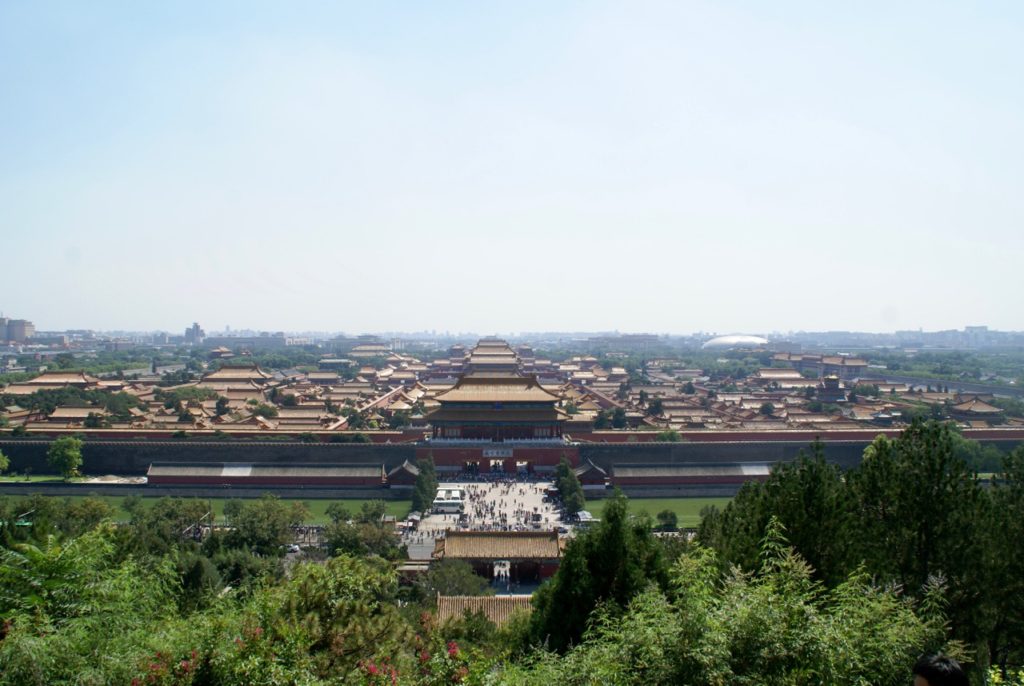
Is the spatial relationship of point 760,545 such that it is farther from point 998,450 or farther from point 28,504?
point 998,450

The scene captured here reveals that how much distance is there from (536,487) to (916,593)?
1910 cm

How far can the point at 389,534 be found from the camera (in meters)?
17.5


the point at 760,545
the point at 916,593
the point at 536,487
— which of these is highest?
the point at 760,545

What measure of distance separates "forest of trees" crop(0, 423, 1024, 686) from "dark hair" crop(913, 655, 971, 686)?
2.06 meters

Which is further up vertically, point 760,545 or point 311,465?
point 760,545

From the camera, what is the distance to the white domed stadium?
127 meters

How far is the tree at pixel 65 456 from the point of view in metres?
27.8

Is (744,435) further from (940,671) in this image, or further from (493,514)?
(940,671)

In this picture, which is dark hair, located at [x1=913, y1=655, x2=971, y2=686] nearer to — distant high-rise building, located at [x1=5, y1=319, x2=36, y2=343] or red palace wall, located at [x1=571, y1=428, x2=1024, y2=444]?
red palace wall, located at [x1=571, y1=428, x2=1024, y2=444]

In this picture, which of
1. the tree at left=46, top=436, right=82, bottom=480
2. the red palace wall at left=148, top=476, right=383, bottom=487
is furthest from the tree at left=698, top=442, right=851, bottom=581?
the tree at left=46, top=436, right=82, bottom=480

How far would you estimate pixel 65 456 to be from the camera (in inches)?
1095

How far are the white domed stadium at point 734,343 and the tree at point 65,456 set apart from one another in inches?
4353

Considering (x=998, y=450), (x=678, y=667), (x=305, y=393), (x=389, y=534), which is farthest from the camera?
(x=305, y=393)

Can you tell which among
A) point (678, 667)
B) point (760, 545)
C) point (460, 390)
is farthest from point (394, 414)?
point (678, 667)
